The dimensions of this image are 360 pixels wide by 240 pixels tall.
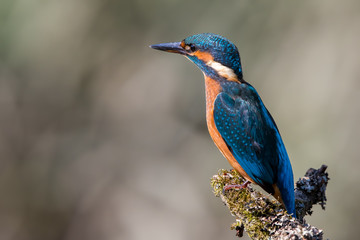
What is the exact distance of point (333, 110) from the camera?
15.6ft

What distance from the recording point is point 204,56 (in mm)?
3324

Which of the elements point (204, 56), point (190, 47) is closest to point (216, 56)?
point (204, 56)

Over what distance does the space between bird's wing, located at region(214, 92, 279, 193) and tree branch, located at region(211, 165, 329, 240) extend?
0.16 metres

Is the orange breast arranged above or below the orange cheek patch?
below

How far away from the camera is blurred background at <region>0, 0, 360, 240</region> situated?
5492 millimetres

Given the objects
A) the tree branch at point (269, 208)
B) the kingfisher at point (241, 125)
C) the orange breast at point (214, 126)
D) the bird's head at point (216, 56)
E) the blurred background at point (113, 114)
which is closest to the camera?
the tree branch at point (269, 208)

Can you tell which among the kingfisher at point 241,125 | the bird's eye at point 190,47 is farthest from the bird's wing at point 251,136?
the bird's eye at point 190,47

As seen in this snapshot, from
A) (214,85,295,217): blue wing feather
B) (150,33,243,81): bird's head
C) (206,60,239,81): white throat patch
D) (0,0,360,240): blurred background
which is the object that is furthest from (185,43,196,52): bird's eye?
(0,0,360,240): blurred background

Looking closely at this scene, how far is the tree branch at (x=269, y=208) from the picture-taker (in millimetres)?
2250

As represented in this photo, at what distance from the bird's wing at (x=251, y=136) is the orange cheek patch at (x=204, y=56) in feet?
1.21

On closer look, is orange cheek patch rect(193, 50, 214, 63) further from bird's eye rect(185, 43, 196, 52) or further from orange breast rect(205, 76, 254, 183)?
orange breast rect(205, 76, 254, 183)

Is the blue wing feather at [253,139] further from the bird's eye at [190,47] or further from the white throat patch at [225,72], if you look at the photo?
the bird's eye at [190,47]

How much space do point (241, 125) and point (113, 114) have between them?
322cm

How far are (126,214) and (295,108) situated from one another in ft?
8.52
